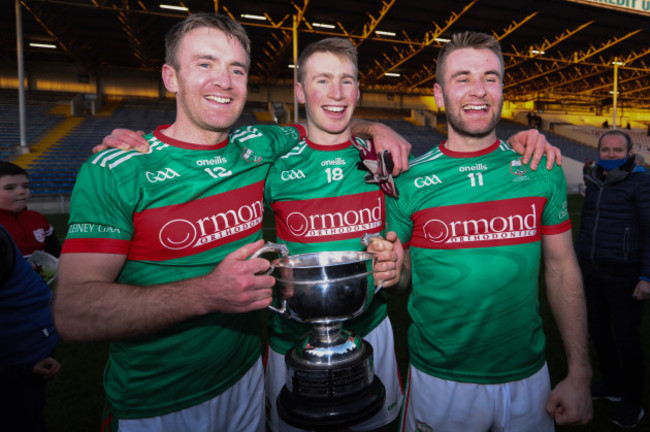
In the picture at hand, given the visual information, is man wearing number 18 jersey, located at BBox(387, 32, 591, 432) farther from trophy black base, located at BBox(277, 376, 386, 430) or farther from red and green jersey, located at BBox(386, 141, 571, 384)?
trophy black base, located at BBox(277, 376, 386, 430)

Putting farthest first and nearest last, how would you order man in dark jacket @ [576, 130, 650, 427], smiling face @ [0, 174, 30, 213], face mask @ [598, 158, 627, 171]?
smiling face @ [0, 174, 30, 213]
face mask @ [598, 158, 627, 171]
man in dark jacket @ [576, 130, 650, 427]

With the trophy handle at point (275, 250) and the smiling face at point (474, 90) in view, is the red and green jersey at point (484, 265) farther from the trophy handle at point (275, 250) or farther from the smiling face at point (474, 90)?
the trophy handle at point (275, 250)

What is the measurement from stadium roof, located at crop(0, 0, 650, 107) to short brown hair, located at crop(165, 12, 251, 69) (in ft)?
54.2

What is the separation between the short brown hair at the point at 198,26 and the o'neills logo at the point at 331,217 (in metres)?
0.89

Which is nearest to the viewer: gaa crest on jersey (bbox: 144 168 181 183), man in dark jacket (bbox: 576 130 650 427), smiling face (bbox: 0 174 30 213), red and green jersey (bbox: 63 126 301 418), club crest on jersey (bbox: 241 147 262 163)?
red and green jersey (bbox: 63 126 301 418)

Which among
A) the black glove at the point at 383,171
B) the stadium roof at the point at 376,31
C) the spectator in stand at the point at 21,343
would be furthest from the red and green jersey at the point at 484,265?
the stadium roof at the point at 376,31

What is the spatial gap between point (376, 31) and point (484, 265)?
2031cm

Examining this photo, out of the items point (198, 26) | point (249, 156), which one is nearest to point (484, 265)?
point (249, 156)

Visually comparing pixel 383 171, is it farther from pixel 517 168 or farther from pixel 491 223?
pixel 517 168

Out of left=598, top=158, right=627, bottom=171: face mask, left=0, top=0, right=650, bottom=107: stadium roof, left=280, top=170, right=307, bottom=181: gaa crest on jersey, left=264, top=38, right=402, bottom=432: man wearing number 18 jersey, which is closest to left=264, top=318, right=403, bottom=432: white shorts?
left=264, top=38, right=402, bottom=432: man wearing number 18 jersey

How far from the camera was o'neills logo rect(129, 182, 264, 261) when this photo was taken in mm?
1667

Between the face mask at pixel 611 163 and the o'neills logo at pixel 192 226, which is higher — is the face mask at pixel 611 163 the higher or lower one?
the higher one

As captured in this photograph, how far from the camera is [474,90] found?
1894 mm

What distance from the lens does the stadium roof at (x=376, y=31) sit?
17.2 m
